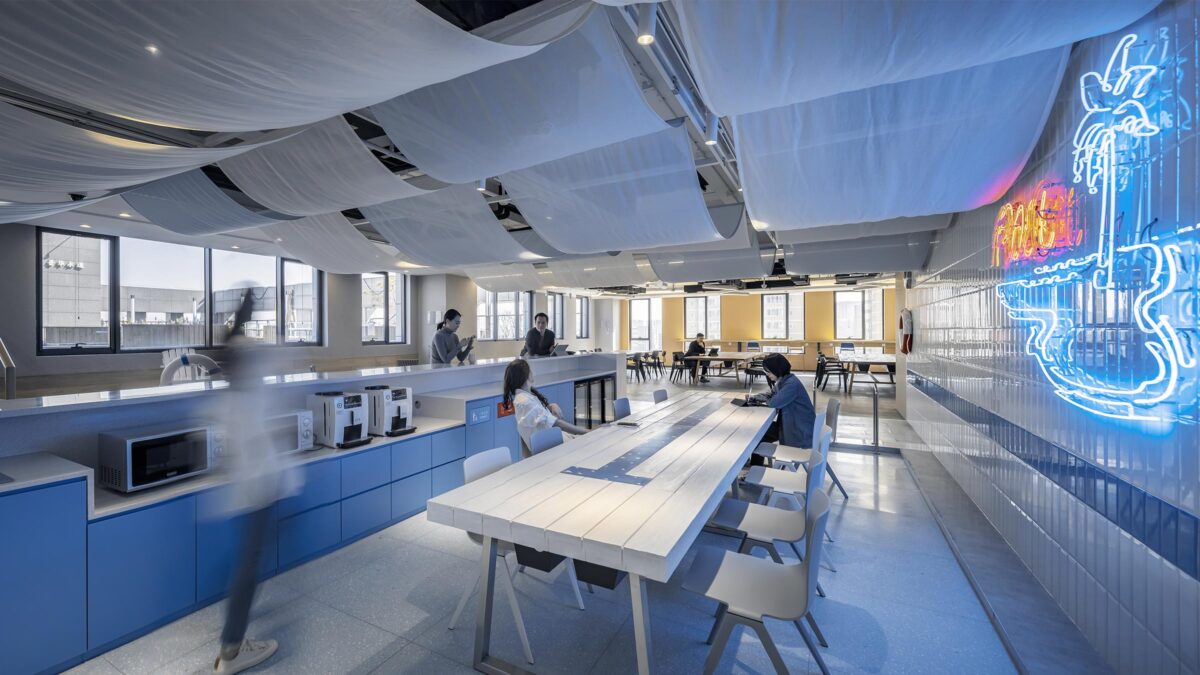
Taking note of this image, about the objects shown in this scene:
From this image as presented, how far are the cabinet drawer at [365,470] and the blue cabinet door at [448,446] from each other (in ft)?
1.42

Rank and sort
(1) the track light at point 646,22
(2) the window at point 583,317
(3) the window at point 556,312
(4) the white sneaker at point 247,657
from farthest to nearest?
(2) the window at point 583,317 < (3) the window at point 556,312 < (1) the track light at point 646,22 < (4) the white sneaker at point 247,657

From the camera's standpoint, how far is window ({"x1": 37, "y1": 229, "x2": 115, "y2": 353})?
5324mm

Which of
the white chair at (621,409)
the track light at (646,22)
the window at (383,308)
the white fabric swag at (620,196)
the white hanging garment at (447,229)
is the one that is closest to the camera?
the track light at (646,22)

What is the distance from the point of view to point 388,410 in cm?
346

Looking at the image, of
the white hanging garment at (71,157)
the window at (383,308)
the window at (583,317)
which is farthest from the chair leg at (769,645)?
the window at (583,317)

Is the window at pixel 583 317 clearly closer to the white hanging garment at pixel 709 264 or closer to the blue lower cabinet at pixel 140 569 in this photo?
the white hanging garment at pixel 709 264

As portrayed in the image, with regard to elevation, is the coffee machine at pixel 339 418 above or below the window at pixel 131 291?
below

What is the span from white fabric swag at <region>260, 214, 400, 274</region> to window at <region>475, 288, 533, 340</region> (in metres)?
5.11

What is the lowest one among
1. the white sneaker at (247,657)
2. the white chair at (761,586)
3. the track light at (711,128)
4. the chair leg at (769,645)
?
the white sneaker at (247,657)

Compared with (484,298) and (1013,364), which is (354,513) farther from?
(484,298)

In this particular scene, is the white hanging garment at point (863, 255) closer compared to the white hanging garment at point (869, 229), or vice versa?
the white hanging garment at point (869, 229)

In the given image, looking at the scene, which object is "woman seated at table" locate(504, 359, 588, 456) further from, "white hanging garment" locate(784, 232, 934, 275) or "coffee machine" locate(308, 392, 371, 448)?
"white hanging garment" locate(784, 232, 934, 275)

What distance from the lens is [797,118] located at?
2.46 m

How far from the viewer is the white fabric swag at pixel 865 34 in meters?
1.44
